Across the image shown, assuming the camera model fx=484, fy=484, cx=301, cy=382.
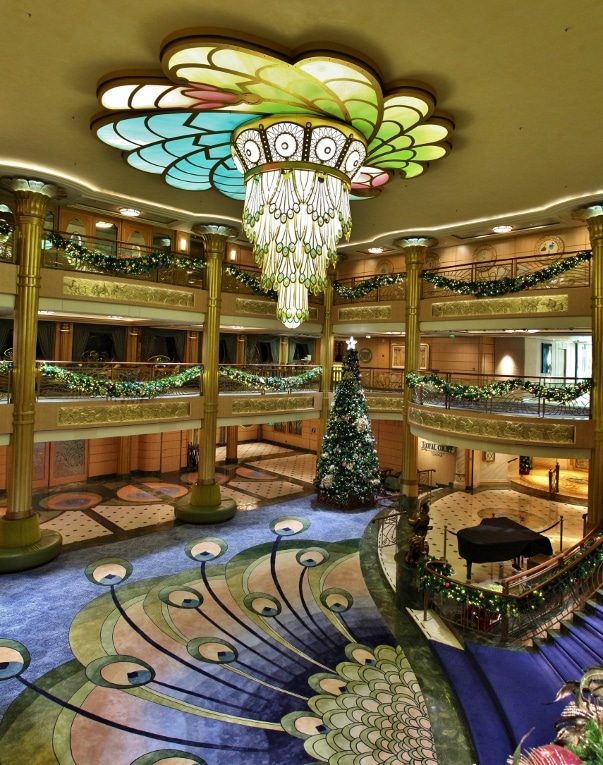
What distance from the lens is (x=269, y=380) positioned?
47.5 ft

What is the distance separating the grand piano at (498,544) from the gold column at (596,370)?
1863 mm

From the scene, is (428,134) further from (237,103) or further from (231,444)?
(231,444)

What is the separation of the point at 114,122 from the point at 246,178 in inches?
76.1

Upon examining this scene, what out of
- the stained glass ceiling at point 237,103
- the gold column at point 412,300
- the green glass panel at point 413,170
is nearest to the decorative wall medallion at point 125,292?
the stained glass ceiling at point 237,103

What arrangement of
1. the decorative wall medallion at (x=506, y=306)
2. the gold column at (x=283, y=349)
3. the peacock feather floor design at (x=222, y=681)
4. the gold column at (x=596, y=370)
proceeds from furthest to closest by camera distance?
the gold column at (x=283, y=349), the decorative wall medallion at (x=506, y=306), the gold column at (x=596, y=370), the peacock feather floor design at (x=222, y=681)

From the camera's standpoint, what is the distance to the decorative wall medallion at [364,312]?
602 inches

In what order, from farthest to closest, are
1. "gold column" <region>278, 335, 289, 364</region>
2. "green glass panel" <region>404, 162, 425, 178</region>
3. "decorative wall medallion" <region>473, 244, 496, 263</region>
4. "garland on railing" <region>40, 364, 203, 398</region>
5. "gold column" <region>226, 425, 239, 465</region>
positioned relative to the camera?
"gold column" <region>278, 335, 289, 364</region> < "gold column" <region>226, 425, 239, 465</region> < "decorative wall medallion" <region>473, 244, 496, 263</region> < "garland on railing" <region>40, 364, 203, 398</region> < "green glass panel" <region>404, 162, 425, 178</region>

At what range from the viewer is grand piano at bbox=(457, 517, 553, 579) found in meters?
9.30

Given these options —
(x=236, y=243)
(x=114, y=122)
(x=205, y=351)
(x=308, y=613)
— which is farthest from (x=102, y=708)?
(x=236, y=243)

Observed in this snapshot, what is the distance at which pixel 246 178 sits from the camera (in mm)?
6789

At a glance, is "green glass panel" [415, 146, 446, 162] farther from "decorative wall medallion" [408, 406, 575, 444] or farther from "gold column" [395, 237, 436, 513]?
"gold column" [395, 237, 436, 513]

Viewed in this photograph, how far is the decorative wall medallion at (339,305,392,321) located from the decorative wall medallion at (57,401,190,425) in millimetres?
6210

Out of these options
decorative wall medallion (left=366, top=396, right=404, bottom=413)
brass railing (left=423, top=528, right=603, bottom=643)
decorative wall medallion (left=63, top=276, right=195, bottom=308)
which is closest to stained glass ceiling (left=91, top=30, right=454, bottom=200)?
decorative wall medallion (left=63, top=276, right=195, bottom=308)

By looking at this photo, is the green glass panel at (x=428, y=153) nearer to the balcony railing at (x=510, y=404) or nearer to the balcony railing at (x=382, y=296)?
the balcony railing at (x=510, y=404)
